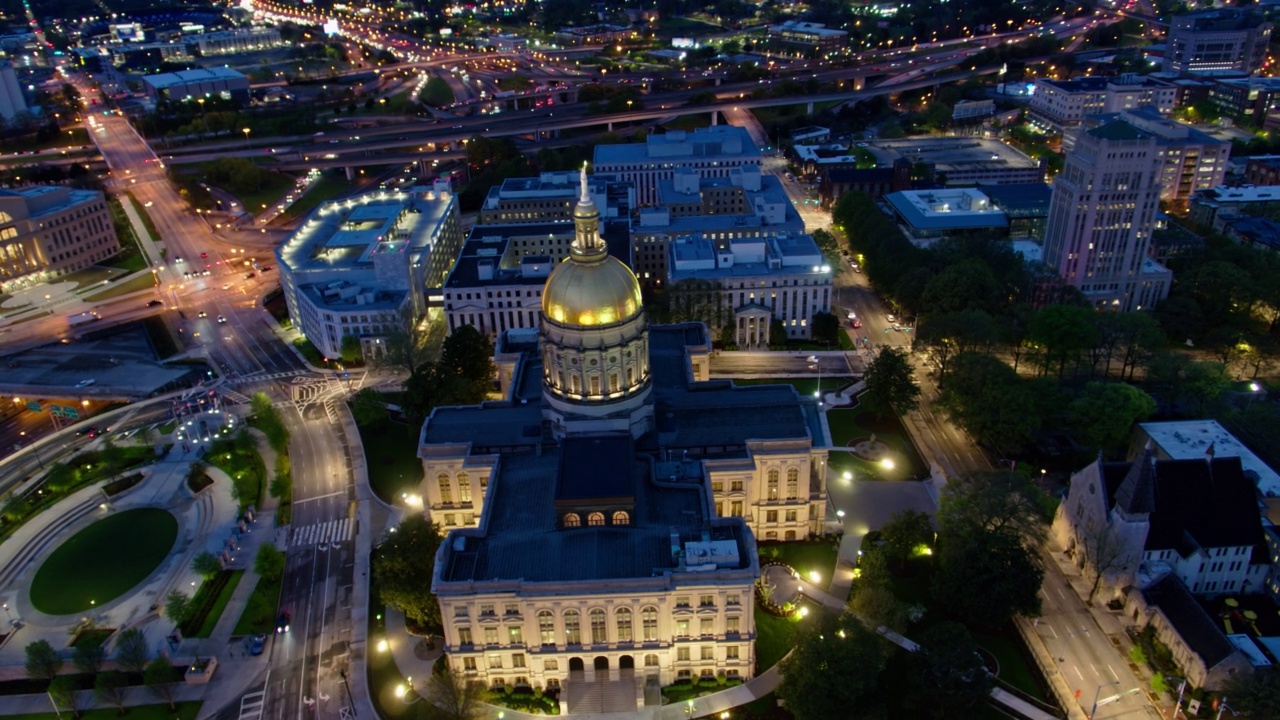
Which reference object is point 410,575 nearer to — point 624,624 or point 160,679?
point 624,624

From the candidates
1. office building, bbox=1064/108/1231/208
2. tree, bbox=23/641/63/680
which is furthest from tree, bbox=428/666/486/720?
office building, bbox=1064/108/1231/208

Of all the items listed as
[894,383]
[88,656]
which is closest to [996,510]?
[894,383]

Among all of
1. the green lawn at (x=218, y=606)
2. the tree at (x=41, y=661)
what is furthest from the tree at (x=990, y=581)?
the tree at (x=41, y=661)

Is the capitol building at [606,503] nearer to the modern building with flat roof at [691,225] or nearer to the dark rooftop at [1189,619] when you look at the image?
the dark rooftop at [1189,619]

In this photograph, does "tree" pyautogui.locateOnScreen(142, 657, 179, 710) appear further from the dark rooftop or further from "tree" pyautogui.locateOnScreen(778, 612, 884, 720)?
the dark rooftop

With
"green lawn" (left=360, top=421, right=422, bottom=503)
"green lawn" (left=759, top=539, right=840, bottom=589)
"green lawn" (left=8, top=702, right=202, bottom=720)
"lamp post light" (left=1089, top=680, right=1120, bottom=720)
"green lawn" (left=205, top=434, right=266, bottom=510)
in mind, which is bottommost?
"green lawn" (left=759, top=539, right=840, bottom=589)
